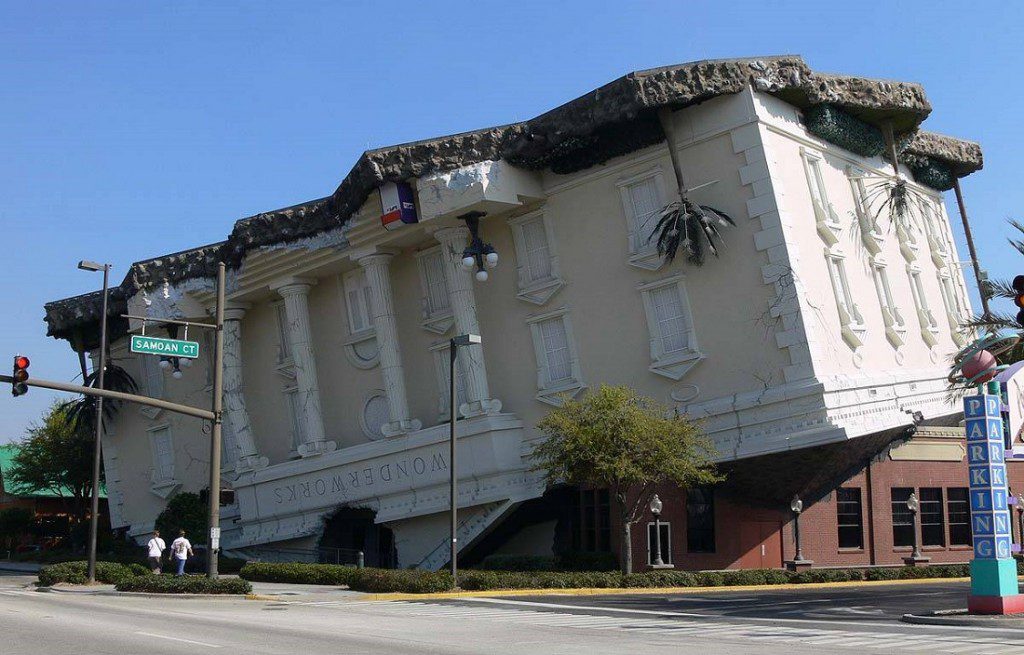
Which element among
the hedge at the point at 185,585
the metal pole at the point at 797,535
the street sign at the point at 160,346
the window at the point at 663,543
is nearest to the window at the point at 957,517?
the metal pole at the point at 797,535

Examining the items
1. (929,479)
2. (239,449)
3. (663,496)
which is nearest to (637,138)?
(663,496)

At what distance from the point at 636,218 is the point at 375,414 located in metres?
14.4

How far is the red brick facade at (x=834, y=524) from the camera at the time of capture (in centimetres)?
3709

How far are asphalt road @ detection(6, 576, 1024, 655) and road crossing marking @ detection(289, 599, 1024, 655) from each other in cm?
3

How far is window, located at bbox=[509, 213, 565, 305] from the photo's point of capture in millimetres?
38781

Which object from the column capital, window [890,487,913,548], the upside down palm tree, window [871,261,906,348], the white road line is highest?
the column capital

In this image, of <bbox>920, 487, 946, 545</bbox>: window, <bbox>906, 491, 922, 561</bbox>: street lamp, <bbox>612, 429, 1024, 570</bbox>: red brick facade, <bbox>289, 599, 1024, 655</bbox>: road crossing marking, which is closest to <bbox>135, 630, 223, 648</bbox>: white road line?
<bbox>289, 599, 1024, 655</bbox>: road crossing marking

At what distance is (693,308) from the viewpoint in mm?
35312

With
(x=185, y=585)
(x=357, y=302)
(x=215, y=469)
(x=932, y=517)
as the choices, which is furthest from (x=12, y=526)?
(x=932, y=517)

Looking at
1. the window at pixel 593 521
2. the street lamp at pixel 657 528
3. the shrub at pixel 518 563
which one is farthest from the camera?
the window at pixel 593 521

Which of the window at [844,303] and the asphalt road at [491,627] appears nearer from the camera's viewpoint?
the asphalt road at [491,627]

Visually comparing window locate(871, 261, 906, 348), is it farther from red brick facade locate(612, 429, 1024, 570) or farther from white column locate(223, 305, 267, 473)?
white column locate(223, 305, 267, 473)

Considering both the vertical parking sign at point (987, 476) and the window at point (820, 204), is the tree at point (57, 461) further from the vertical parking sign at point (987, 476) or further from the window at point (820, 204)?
the vertical parking sign at point (987, 476)

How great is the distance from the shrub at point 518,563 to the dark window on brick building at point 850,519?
1075 cm
